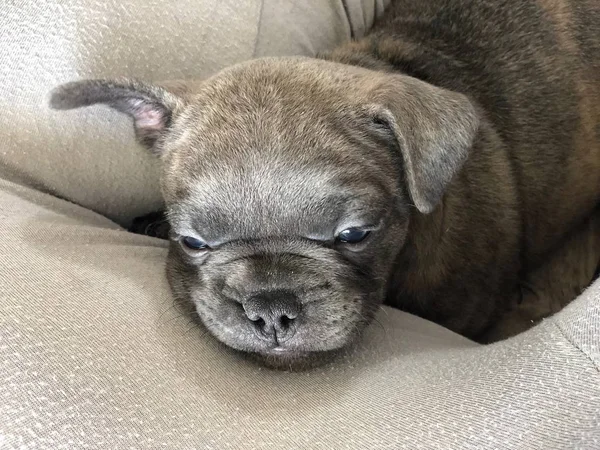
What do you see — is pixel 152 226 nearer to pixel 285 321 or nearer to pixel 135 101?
pixel 135 101

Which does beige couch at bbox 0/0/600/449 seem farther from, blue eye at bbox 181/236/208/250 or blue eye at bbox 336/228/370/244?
blue eye at bbox 336/228/370/244

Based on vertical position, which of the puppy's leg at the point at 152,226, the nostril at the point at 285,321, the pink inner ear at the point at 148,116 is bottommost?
the puppy's leg at the point at 152,226

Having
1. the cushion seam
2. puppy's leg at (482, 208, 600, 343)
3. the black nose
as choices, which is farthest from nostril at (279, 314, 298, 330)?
puppy's leg at (482, 208, 600, 343)

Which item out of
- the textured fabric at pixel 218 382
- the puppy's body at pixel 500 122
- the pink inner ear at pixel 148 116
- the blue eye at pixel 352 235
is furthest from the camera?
the puppy's body at pixel 500 122

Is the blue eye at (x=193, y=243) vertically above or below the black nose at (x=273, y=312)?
below

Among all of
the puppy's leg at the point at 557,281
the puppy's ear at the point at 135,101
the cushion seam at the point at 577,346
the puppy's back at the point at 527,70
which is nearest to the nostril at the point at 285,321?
the cushion seam at the point at 577,346

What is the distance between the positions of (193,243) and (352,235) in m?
0.44

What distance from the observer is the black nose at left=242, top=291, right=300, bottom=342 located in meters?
1.55

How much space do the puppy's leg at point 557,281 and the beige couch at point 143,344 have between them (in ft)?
1.89

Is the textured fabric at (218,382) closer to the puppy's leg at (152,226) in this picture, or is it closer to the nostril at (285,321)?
the nostril at (285,321)

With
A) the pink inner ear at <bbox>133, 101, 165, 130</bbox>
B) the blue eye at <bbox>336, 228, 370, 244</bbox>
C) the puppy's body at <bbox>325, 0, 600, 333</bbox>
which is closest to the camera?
the blue eye at <bbox>336, 228, 370, 244</bbox>

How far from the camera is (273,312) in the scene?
60.9 inches

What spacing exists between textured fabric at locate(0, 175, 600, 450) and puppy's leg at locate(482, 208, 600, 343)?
0.84 metres

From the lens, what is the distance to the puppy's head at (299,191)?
5.32 feet
